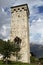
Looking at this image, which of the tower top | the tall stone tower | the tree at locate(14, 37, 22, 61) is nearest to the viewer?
the tree at locate(14, 37, 22, 61)

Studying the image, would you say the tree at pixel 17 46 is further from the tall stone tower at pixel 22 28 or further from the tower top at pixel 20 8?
the tower top at pixel 20 8

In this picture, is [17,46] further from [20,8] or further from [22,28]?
[20,8]

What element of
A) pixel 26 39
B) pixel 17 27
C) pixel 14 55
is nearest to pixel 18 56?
pixel 14 55

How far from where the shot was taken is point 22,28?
52.4m

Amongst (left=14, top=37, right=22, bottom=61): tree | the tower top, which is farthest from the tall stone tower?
(left=14, top=37, right=22, bottom=61): tree

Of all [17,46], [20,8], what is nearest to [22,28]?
[17,46]

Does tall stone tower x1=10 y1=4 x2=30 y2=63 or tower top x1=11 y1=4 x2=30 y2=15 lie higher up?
tower top x1=11 y1=4 x2=30 y2=15

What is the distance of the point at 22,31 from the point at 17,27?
223cm

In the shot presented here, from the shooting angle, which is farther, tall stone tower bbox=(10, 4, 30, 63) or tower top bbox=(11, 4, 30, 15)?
tower top bbox=(11, 4, 30, 15)

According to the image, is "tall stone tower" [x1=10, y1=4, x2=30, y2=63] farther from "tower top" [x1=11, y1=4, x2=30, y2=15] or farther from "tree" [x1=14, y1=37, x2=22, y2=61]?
"tree" [x1=14, y1=37, x2=22, y2=61]

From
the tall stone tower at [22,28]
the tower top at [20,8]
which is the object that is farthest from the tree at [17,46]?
the tower top at [20,8]

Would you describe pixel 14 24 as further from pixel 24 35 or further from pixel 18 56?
pixel 18 56

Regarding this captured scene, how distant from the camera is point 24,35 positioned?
169 feet

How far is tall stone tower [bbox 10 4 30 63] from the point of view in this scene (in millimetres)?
50125
